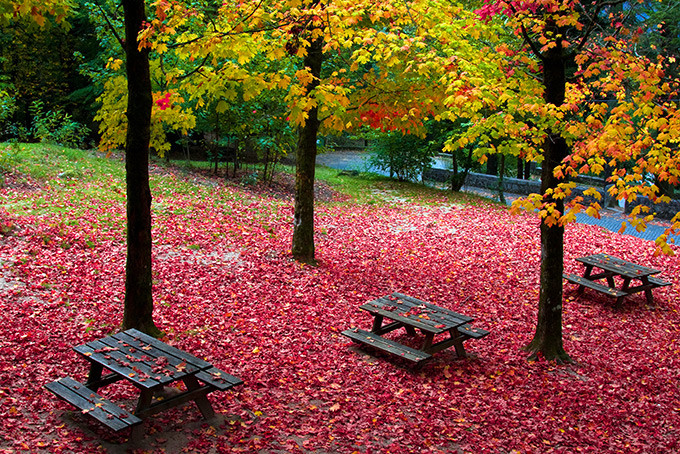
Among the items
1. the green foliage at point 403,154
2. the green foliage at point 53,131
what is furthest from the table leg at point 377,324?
the green foliage at point 403,154

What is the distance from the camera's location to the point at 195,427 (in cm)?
493

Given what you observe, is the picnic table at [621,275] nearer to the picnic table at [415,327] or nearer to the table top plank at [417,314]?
the picnic table at [415,327]

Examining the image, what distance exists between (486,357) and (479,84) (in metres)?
3.41

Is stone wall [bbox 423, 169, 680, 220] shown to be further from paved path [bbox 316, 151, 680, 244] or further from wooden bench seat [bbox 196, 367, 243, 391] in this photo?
wooden bench seat [bbox 196, 367, 243, 391]

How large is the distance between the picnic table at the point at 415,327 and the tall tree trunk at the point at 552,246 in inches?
32.6

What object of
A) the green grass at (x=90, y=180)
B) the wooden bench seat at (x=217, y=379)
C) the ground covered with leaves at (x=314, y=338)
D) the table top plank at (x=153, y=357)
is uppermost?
the green grass at (x=90, y=180)

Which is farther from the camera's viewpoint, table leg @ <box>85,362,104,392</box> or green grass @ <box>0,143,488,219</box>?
green grass @ <box>0,143,488,219</box>

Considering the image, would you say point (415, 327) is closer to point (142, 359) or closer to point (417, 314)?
point (417, 314)

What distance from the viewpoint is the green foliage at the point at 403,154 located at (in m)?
22.1

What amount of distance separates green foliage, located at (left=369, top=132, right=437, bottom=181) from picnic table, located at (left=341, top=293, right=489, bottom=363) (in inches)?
594

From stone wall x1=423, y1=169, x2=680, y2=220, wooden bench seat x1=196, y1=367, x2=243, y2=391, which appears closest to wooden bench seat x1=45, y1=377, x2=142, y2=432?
wooden bench seat x1=196, y1=367, x2=243, y2=391

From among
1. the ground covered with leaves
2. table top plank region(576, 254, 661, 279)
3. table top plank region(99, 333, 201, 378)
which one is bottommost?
the ground covered with leaves

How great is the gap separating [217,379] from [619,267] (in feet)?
26.6

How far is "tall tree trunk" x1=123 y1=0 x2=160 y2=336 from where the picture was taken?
19.0 ft
